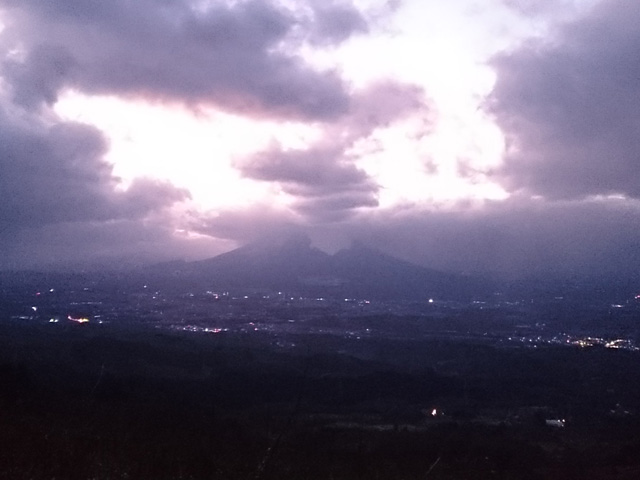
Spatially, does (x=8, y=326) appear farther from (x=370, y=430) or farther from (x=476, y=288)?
(x=476, y=288)

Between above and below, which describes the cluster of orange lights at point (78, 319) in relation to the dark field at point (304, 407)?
above

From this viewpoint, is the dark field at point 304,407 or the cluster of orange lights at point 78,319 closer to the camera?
the dark field at point 304,407

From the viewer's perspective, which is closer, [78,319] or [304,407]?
[304,407]

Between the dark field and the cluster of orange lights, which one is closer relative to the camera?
the dark field

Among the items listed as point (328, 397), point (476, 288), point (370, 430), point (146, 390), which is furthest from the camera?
point (476, 288)

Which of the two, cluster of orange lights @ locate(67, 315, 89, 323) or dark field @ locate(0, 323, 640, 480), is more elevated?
cluster of orange lights @ locate(67, 315, 89, 323)

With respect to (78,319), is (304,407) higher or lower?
lower

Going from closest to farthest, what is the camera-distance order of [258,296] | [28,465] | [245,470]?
1. [28,465]
2. [245,470]
3. [258,296]

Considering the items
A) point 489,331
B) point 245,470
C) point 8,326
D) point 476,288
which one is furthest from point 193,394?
point 476,288
